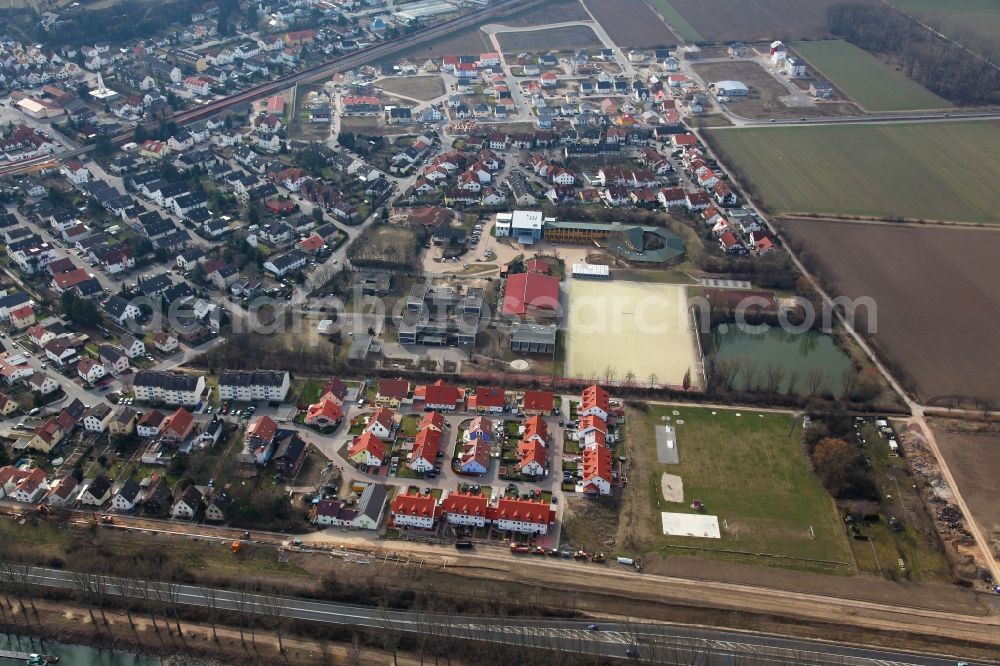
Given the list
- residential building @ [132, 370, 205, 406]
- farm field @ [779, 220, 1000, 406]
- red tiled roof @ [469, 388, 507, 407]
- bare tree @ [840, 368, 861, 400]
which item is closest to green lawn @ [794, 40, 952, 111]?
farm field @ [779, 220, 1000, 406]

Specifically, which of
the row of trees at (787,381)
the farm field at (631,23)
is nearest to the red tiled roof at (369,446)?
the row of trees at (787,381)

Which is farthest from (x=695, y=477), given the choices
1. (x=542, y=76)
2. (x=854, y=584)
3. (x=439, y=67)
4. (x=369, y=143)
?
(x=439, y=67)

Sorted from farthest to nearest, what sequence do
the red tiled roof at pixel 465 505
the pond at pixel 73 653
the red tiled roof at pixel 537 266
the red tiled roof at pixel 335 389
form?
the red tiled roof at pixel 537 266, the red tiled roof at pixel 335 389, the red tiled roof at pixel 465 505, the pond at pixel 73 653

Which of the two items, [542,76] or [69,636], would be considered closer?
[69,636]

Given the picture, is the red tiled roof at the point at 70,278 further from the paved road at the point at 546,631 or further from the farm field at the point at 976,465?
the farm field at the point at 976,465

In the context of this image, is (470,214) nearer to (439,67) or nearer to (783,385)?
(783,385)

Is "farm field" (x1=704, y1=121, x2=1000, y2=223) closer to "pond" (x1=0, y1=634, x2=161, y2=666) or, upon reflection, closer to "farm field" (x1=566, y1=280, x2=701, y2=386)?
"farm field" (x1=566, y1=280, x2=701, y2=386)
